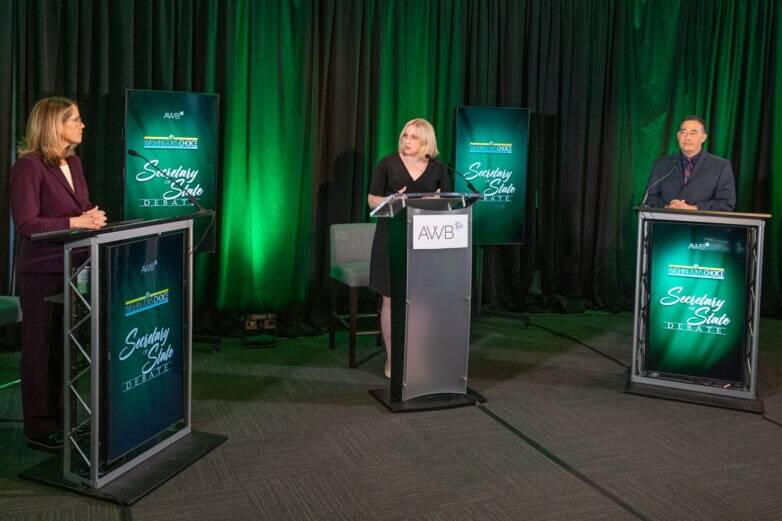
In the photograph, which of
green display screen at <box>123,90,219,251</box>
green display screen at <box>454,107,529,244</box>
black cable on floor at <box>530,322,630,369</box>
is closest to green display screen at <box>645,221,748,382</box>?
black cable on floor at <box>530,322,630,369</box>

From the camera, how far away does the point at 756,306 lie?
4312 mm

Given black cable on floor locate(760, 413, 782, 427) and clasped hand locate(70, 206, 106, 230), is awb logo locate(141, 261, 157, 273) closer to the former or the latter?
clasped hand locate(70, 206, 106, 230)

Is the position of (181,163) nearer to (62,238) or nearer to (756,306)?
(62,238)

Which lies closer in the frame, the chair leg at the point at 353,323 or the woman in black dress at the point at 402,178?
the woman in black dress at the point at 402,178

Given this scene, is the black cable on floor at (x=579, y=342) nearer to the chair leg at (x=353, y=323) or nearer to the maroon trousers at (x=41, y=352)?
the chair leg at (x=353, y=323)

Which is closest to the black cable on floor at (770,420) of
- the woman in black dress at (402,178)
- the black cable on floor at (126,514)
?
the woman in black dress at (402,178)

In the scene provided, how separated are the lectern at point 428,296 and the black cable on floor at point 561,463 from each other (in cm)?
26

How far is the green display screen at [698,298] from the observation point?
4.33 metres

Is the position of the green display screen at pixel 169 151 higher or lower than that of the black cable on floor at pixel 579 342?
higher

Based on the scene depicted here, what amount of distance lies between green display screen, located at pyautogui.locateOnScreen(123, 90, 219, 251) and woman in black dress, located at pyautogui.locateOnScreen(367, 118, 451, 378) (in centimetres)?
131

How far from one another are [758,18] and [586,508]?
5678mm

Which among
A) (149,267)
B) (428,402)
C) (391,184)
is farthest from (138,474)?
(391,184)

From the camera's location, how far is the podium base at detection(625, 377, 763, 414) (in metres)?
4.37

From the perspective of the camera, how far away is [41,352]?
3.42 m
